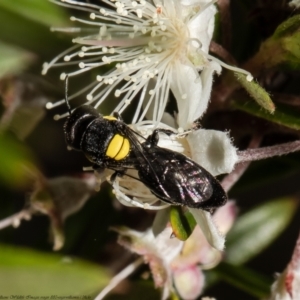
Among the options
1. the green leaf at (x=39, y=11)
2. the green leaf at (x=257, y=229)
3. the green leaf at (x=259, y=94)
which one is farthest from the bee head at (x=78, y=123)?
the green leaf at (x=257, y=229)

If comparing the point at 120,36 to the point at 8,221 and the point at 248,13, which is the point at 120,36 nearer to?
the point at 248,13

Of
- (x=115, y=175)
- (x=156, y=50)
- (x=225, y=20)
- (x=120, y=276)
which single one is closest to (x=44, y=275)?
(x=120, y=276)

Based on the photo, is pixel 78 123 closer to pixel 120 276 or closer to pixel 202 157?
pixel 202 157

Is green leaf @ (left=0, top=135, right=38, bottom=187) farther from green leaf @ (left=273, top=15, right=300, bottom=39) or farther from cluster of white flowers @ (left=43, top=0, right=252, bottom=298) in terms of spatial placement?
green leaf @ (left=273, top=15, right=300, bottom=39)

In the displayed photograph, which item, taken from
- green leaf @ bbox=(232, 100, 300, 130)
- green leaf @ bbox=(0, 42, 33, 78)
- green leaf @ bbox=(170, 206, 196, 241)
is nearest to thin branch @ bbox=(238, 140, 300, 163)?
green leaf @ bbox=(232, 100, 300, 130)

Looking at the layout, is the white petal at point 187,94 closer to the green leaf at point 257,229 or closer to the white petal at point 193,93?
the white petal at point 193,93
